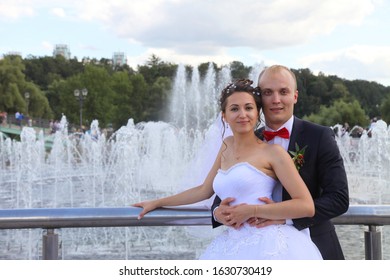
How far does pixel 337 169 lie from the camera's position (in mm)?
2336

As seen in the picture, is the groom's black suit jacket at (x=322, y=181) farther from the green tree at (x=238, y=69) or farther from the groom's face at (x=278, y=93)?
the green tree at (x=238, y=69)

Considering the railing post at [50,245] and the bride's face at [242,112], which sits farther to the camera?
the railing post at [50,245]

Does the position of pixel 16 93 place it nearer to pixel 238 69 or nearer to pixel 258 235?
pixel 238 69

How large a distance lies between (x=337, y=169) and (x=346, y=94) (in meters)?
76.3

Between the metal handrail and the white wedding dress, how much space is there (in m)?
0.32

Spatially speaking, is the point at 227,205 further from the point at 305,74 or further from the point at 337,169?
the point at 305,74

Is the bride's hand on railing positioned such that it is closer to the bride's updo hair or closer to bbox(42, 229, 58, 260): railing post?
bbox(42, 229, 58, 260): railing post

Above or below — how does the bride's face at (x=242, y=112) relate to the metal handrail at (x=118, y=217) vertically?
above

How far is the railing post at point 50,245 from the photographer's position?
8.74 feet

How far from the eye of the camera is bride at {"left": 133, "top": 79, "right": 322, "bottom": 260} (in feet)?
7.36

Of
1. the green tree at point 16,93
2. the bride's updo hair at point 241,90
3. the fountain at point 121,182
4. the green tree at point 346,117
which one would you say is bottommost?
the fountain at point 121,182

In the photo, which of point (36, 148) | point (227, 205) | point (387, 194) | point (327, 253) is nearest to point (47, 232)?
point (227, 205)

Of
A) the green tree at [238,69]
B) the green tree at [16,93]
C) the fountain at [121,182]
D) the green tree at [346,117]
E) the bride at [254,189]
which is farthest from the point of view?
the green tree at [238,69]

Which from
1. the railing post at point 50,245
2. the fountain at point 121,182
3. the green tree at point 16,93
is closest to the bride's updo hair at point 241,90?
the railing post at point 50,245
